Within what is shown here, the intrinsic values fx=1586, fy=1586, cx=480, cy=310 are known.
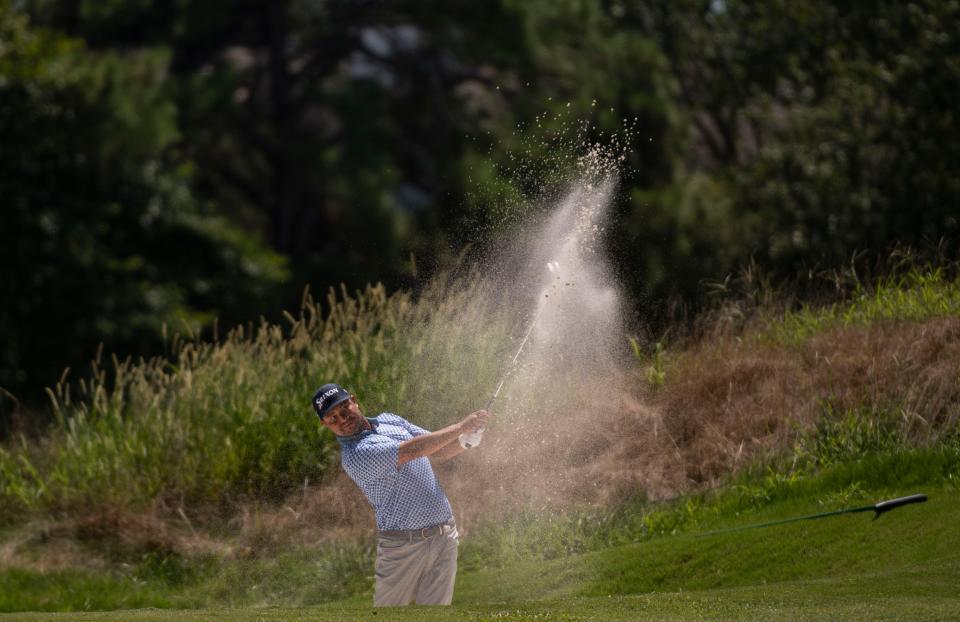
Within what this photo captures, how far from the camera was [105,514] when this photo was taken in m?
13.4

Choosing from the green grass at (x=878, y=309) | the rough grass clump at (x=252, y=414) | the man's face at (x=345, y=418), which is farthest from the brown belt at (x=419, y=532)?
the green grass at (x=878, y=309)

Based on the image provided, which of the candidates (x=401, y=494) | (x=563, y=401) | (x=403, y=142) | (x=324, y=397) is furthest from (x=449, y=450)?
(x=403, y=142)

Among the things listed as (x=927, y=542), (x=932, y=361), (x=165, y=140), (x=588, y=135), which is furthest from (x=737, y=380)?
(x=165, y=140)

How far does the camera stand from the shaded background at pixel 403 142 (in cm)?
1978

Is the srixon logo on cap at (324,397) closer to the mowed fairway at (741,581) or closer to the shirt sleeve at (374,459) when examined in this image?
the shirt sleeve at (374,459)

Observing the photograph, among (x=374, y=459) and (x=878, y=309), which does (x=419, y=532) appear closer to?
(x=374, y=459)

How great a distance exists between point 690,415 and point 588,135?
876 centimetres

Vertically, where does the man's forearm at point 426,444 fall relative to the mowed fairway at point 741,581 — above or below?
above

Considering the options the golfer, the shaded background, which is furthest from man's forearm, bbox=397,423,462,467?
the shaded background

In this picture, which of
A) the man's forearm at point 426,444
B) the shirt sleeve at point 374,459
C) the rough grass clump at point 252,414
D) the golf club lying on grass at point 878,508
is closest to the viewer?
the man's forearm at point 426,444

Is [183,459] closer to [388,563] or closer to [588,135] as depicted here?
[388,563]

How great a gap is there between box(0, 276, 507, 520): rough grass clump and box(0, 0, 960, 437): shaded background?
2.29 metres

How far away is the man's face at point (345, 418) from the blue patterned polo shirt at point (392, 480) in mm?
41

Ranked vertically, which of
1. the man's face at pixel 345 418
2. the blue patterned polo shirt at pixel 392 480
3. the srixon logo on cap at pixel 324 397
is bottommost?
the blue patterned polo shirt at pixel 392 480
